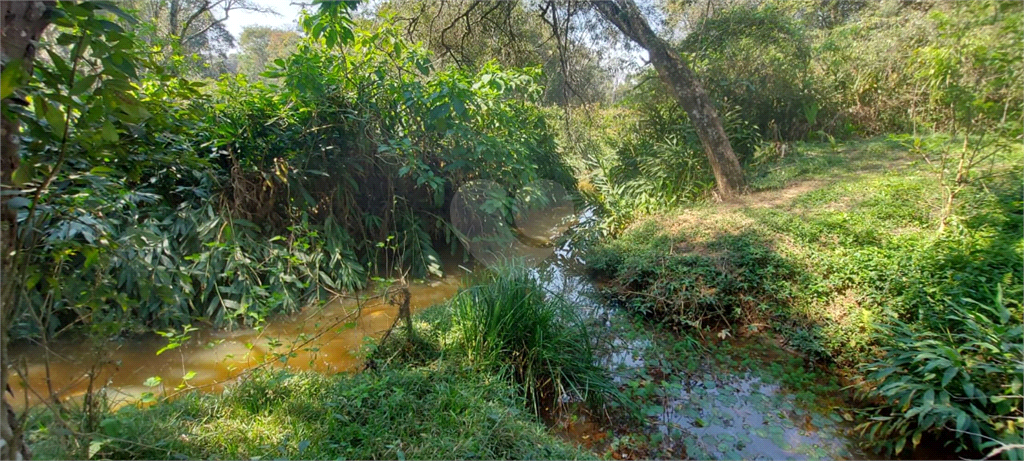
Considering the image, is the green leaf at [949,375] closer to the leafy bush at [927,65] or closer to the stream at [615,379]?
the stream at [615,379]

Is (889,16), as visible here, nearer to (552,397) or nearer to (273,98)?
(552,397)

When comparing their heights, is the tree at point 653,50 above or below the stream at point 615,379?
above

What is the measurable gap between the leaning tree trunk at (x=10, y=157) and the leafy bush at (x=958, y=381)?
317cm

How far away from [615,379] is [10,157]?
2.80 metres

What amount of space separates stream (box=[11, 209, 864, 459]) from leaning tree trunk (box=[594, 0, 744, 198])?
9.75 ft

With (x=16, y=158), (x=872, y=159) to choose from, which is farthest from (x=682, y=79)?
(x=16, y=158)

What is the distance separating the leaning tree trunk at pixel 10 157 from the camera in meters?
1.13

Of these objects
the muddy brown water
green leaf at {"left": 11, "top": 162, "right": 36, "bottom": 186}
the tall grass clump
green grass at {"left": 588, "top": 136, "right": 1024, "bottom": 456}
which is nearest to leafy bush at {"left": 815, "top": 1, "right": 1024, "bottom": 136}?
green grass at {"left": 588, "top": 136, "right": 1024, "bottom": 456}

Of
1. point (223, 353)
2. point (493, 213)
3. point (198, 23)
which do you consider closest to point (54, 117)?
point (223, 353)

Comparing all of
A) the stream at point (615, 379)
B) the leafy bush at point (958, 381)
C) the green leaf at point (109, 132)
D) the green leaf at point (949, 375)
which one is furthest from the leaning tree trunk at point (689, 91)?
the green leaf at point (109, 132)

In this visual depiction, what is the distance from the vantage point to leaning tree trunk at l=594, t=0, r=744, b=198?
583cm

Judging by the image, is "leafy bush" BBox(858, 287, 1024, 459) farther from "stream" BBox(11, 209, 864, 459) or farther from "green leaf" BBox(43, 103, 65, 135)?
"green leaf" BBox(43, 103, 65, 135)

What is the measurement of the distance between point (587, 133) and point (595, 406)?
5.58 metres

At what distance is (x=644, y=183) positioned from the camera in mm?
6551
